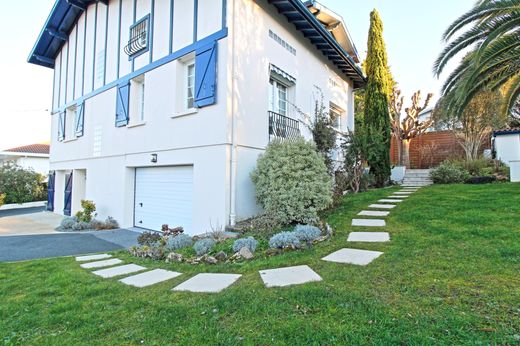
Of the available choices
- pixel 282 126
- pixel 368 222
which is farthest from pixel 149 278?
pixel 282 126

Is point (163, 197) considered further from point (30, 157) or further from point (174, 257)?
point (30, 157)

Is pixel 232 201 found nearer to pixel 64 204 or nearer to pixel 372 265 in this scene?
pixel 372 265

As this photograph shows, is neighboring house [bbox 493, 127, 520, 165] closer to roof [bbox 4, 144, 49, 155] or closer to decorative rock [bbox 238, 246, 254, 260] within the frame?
decorative rock [bbox 238, 246, 254, 260]

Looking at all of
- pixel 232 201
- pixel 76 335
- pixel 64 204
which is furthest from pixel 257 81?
pixel 64 204

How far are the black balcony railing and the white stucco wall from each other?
394 inches

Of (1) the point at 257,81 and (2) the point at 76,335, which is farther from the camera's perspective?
(1) the point at 257,81

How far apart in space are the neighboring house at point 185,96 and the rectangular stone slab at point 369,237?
3018 mm

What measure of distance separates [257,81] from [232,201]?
11.9ft

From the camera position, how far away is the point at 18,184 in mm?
18609

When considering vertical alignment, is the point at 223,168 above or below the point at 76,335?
above

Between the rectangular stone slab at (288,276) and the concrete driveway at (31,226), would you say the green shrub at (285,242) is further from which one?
the concrete driveway at (31,226)

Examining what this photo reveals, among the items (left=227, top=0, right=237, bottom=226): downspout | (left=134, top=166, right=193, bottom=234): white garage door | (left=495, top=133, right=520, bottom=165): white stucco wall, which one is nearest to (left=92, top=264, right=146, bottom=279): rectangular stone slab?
(left=227, top=0, right=237, bottom=226): downspout

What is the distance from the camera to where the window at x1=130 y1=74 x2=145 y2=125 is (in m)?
10.3

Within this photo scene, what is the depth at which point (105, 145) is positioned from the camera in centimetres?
1140
